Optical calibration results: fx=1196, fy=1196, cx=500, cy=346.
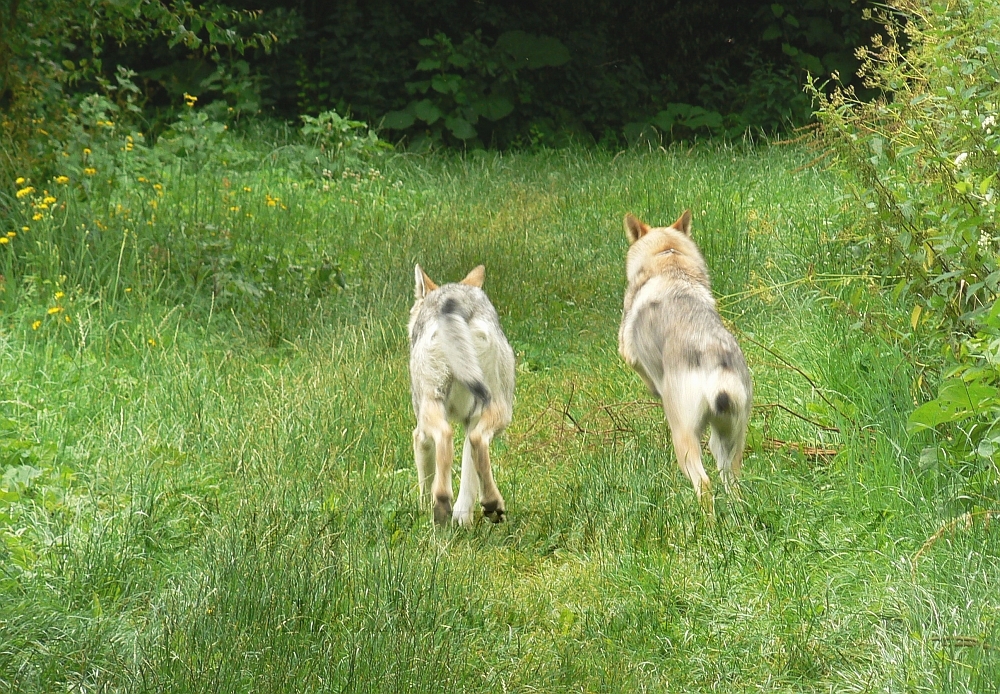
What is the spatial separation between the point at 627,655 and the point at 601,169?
32.0 feet

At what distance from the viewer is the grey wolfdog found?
520cm

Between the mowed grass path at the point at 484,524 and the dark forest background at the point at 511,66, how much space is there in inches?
305

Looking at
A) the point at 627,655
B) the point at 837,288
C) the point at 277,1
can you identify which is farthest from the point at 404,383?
the point at 277,1

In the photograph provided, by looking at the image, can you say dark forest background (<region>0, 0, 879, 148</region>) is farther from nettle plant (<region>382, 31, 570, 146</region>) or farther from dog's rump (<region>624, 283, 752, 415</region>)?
dog's rump (<region>624, 283, 752, 415</region>)

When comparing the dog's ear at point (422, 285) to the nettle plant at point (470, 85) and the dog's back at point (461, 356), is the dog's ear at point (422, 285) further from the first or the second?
the nettle plant at point (470, 85)

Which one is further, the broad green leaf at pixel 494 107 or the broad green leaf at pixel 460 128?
the broad green leaf at pixel 494 107

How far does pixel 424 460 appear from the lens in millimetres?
5504

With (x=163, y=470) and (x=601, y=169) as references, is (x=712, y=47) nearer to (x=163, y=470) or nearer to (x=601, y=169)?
(x=601, y=169)

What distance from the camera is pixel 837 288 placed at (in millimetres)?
7141

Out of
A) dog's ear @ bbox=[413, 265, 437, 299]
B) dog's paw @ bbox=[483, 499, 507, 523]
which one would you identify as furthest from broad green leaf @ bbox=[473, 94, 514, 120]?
dog's paw @ bbox=[483, 499, 507, 523]

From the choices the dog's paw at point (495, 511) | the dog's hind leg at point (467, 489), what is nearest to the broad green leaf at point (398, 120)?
the dog's hind leg at point (467, 489)

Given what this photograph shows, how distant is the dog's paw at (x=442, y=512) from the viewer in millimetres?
5113

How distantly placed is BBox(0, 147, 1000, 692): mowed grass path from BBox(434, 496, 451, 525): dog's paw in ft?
0.24

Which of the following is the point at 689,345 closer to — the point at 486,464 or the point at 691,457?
the point at 691,457
